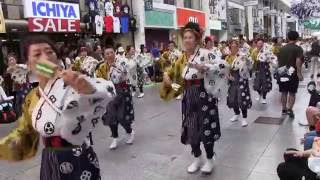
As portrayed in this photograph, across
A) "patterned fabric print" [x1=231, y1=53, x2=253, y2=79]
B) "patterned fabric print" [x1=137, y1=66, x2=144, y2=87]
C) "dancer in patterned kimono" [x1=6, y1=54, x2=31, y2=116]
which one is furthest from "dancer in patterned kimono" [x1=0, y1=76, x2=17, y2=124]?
"patterned fabric print" [x1=231, y1=53, x2=253, y2=79]

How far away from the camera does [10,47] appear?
12547mm

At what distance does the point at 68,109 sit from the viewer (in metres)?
2.38

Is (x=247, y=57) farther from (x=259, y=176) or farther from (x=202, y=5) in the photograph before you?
(x=202, y=5)

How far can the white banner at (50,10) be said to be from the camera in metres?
11.8

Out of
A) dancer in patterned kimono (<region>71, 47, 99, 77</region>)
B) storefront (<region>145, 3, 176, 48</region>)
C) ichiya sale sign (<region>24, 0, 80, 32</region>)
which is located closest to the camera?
dancer in patterned kimono (<region>71, 47, 99, 77</region>)

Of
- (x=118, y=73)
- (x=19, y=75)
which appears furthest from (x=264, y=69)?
(x=19, y=75)

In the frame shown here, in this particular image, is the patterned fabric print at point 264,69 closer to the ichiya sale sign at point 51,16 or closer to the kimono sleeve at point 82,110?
the ichiya sale sign at point 51,16

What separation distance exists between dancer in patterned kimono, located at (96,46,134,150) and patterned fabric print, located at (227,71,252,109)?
80.5 inches

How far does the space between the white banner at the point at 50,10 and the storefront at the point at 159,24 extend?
19.4 ft

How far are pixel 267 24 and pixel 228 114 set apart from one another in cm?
4125

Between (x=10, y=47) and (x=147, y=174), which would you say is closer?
(x=147, y=174)

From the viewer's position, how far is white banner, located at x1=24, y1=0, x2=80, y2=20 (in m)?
11.8

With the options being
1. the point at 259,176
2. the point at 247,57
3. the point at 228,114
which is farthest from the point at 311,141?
the point at 228,114

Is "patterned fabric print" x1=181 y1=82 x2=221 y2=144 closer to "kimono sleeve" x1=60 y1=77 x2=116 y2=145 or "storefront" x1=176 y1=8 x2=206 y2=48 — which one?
"kimono sleeve" x1=60 y1=77 x2=116 y2=145
